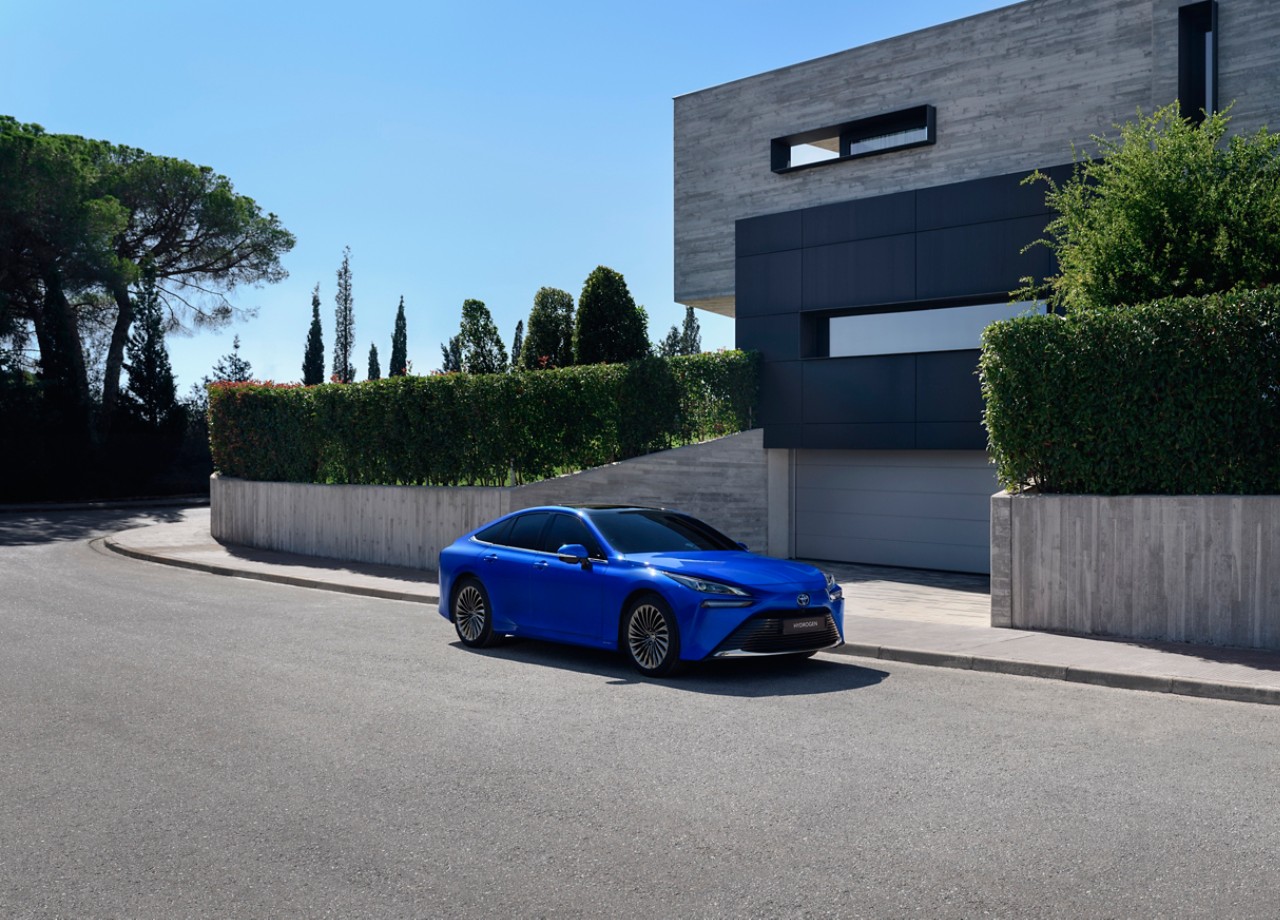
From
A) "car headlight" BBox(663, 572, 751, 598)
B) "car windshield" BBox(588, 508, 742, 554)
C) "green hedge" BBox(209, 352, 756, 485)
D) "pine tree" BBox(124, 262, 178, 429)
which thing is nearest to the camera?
"car headlight" BBox(663, 572, 751, 598)

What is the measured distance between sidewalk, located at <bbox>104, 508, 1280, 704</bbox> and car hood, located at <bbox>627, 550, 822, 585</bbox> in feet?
4.90

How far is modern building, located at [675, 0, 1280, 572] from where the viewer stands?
19469mm

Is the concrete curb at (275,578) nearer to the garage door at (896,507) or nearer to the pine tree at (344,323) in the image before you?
the garage door at (896,507)

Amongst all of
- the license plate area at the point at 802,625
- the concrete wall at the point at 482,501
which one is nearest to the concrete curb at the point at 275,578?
the concrete wall at the point at 482,501

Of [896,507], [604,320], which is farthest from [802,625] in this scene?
[604,320]

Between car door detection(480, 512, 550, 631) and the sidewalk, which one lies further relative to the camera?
car door detection(480, 512, 550, 631)

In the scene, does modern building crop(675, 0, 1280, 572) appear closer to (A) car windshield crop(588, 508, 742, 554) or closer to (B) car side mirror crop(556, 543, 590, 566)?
(A) car windshield crop(588, 508, 742, 554)

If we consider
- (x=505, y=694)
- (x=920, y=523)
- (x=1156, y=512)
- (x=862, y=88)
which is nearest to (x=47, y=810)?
(x=505, y=694)

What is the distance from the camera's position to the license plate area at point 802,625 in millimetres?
9781

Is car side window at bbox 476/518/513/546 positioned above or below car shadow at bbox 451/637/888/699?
above

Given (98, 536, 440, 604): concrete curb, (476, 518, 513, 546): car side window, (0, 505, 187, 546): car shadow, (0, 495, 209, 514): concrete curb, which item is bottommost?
(98, 536, 440, 604): concrete curb

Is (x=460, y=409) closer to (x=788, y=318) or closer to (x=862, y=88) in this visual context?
(x=788, y=318)

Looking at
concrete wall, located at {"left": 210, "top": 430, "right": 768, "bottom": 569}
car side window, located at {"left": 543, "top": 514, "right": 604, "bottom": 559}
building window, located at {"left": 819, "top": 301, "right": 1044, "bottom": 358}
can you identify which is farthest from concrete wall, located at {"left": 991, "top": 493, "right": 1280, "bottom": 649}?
concrete wall, located at {"left": 210, "top": 430, "right": 768, "bottom": 569}

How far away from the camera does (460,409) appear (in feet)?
66.8
